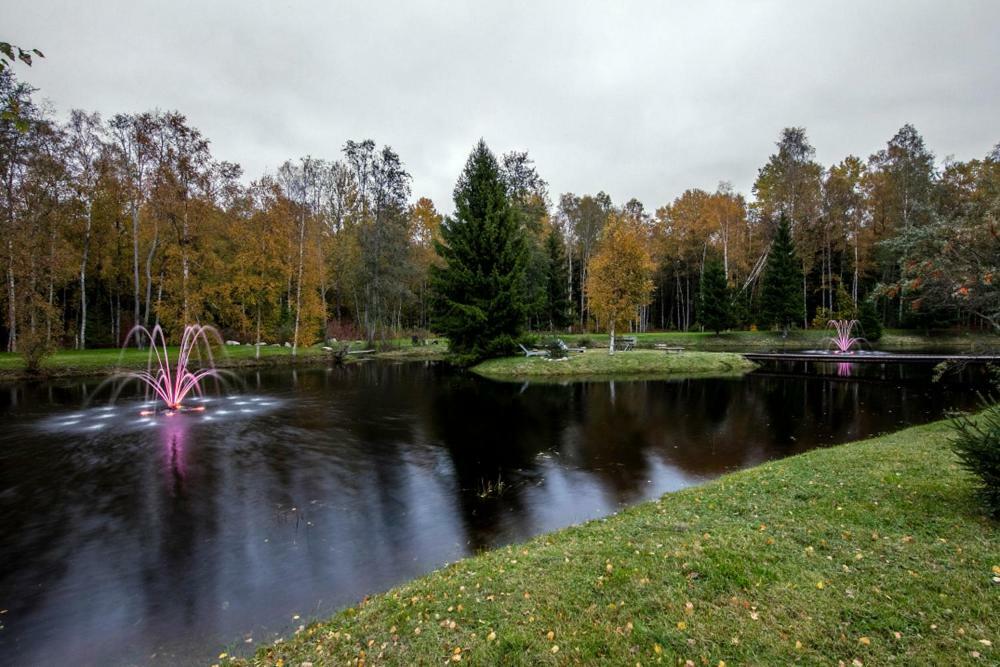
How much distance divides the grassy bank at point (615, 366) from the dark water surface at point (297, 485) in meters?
5.82

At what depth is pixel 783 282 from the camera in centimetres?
4378

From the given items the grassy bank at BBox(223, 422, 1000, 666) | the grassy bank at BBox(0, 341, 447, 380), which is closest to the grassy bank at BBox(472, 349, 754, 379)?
the grassy bank at BBox(0, 341, 447, 380)

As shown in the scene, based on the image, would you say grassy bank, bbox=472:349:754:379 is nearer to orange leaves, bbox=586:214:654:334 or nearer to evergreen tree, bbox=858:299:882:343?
orange leaves, bbox=586:214:654:334

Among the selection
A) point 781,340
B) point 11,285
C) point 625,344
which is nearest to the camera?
point 11,285

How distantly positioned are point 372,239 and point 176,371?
58.0 ft

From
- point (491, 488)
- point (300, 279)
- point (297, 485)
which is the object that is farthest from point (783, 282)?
point (297, 485)

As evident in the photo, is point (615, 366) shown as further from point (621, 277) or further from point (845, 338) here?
point (845, 338)

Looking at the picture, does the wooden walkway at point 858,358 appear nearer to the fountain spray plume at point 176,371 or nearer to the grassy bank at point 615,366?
the grassy bank at point 615,366

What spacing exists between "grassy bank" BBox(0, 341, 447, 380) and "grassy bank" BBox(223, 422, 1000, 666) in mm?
28299

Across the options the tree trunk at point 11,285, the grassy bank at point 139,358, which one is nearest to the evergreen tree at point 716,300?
the grassy bank at point 139,358

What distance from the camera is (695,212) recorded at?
51719 mm

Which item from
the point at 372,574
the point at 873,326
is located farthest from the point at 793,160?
the point at 372,574

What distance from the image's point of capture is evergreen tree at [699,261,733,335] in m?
44.4

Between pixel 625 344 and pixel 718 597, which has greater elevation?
pixel 625 344
